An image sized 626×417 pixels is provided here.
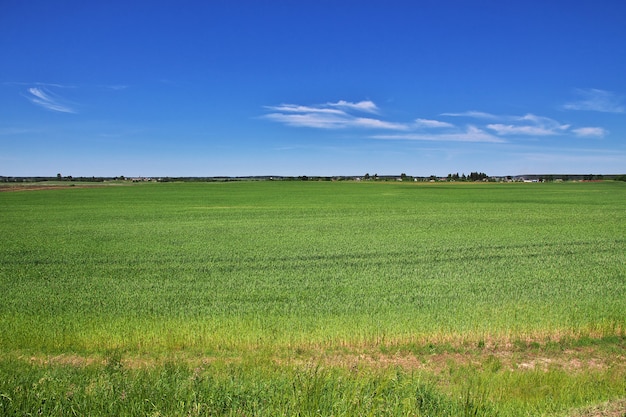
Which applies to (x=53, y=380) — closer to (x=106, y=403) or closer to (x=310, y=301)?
(x=106, y=403)

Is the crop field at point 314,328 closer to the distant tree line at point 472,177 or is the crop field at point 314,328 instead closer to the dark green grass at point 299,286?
the dark green grass at point 299,286

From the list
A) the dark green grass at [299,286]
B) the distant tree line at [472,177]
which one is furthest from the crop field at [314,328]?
the distant tree line at [472,177]

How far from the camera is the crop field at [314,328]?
17.1 feet

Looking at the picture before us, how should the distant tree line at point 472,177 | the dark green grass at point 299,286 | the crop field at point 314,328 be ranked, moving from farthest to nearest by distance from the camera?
the distant tree line at point 472,177, the dark green grass at point 299,286, the crop field at point 314,328

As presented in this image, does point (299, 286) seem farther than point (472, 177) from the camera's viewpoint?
No

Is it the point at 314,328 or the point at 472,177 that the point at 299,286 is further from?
the point at 472,177

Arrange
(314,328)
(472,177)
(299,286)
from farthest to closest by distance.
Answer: (472,177) → (299,286) → (314,328)

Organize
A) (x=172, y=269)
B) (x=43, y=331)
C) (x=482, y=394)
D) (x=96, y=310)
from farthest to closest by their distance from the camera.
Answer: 1. (x=172, y=269)
2. (x=96, y=310)
3. (x=43, y=331)
4. (x=482, y=394)

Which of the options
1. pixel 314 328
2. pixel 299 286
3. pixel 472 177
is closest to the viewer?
pixel 314 328

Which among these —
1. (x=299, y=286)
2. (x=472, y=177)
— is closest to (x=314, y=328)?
(x=299, y=286)

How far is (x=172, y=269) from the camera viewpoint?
47.6ft

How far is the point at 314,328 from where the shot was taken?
875 centimetres

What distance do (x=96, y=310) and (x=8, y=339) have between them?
2.01 m

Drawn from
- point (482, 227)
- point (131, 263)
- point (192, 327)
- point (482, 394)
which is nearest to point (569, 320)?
point (482, 394)
